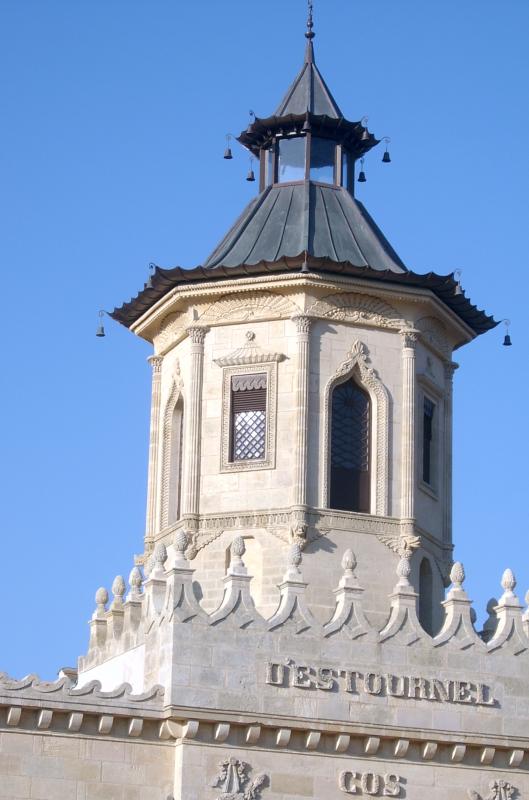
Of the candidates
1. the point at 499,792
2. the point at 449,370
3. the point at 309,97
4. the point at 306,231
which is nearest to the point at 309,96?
the point at 309,97

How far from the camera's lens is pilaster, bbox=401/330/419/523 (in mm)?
42094

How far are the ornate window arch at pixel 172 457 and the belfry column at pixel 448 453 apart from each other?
203 inches

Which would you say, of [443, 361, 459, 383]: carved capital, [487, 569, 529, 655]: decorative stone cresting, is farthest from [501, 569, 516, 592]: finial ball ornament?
[443, 361, 459, 383]: carved capital

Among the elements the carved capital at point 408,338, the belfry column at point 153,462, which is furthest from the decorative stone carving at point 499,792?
the carved capital at point 408,338

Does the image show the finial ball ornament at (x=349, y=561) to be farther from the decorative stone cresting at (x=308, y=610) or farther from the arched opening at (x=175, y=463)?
the arched opening at (x=175, y=463)

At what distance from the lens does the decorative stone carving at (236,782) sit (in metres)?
37.8

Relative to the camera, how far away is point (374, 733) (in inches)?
1527

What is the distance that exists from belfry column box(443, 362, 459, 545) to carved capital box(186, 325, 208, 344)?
16.7ft

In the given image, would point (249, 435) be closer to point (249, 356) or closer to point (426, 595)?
point (249, 356)

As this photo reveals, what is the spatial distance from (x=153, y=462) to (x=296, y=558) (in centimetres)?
512

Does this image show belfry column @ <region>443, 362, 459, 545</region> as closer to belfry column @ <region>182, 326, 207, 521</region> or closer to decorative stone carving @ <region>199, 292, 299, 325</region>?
decorative stone carving @ <region>199, 292, 299, 325</region>

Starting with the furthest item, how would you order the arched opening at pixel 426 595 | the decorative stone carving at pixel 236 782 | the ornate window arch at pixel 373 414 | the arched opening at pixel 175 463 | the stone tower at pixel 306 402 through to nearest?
the arched opening at pixel 175 463 → the arched opening at pixel 426 595 → the ornate window arch at pixel 373 414 → the stone tower at pixel 306 402 → the decorative stone carving at pixel 236 782

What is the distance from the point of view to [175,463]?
1720 inches

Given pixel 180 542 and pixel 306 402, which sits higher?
pixel 306 402
